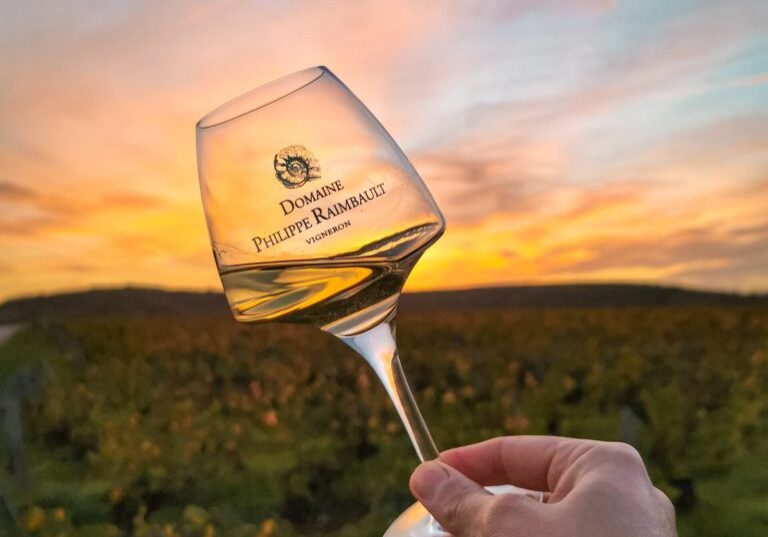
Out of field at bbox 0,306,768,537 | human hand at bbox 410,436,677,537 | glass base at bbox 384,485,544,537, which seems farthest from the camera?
field at bbox 0,306,768,537

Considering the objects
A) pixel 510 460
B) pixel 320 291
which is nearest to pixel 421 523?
pixel 510 460

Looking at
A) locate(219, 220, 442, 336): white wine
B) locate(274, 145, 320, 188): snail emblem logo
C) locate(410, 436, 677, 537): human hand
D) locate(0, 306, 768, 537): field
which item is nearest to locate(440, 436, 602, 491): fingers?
locate(410, 436, 677, 537): human hand

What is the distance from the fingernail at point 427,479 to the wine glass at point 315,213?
0.03 meters

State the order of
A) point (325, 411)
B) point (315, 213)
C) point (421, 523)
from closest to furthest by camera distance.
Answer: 1. point (315, 213)
2. point (421, 523)
3. point (325, 411)

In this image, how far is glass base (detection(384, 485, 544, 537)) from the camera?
2.18 ft

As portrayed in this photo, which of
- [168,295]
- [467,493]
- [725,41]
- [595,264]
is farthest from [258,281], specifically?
[725,41]

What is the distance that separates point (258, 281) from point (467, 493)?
0.22 meters

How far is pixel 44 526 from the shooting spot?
114cm

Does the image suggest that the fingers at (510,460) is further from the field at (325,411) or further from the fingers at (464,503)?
the field at (325,411)

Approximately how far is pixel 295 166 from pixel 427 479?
0.25 m

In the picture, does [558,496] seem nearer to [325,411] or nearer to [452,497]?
[452,497]

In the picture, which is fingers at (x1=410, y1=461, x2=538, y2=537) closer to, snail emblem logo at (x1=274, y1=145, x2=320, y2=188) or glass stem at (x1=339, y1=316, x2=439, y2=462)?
glass stem at (x1=339, y1=316, x2=439, y2=462)

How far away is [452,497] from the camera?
1.94 ft

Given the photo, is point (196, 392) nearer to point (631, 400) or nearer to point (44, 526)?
point (44, 526)
